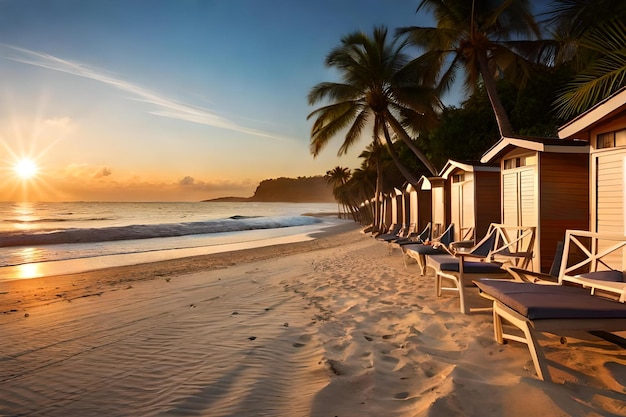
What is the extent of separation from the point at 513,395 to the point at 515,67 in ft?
45.3

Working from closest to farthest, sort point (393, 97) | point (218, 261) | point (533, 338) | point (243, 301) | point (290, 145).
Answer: point (533, 338) → point (243, 301) → point (218, 261) → point (393, 97) → point (290, 145)

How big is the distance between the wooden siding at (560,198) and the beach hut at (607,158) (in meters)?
0.78

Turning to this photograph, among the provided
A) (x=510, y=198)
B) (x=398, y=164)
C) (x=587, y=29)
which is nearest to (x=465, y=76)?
(x=398, y=164)

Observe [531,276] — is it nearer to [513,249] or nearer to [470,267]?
[470,267]

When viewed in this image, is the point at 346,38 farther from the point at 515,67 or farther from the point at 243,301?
the point at 243,301

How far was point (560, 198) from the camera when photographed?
21.6ft

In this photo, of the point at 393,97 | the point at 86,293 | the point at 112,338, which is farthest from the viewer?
the point at 393,97

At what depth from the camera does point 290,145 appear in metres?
31.3

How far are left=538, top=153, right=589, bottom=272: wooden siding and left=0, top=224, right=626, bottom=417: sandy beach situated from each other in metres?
2.11

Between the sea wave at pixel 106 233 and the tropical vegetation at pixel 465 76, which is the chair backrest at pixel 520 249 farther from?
the sea wave at pixel 106 233

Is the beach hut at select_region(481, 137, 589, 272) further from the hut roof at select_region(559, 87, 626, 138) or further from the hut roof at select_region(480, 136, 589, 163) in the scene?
the hut roof at select_region(559, 87, 626, 138)

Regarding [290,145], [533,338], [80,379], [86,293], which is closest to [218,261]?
[86,293]

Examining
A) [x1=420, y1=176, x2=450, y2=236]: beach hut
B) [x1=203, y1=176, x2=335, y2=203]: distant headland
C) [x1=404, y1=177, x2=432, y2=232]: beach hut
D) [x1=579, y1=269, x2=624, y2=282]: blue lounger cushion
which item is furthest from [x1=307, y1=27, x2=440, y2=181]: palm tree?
[x1=203, y1=176, x2=335, y2=203]: distant headland

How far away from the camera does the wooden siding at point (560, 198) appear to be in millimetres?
6504
